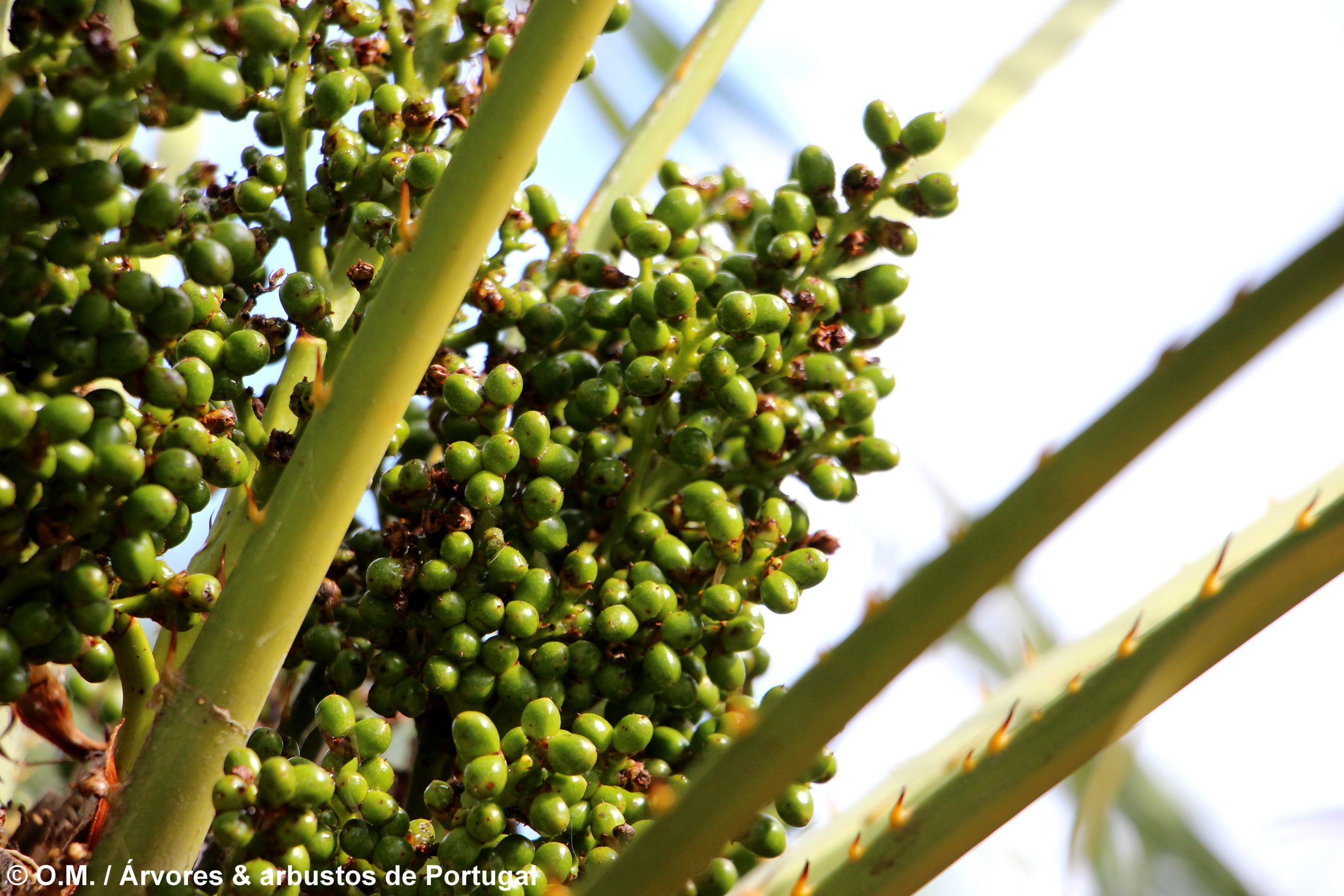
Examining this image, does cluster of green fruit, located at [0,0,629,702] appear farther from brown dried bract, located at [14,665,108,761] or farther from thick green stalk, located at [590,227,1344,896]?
thick green stalk, located at [590,227,1344,896]

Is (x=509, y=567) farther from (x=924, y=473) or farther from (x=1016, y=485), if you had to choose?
(x=924, y=473)

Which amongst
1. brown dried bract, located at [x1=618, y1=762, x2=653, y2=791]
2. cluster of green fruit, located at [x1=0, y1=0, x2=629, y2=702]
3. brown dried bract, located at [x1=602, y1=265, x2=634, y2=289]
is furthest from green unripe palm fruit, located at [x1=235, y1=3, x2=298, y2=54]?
brown dried bract, located at [x1=618, y1=762, x2=653, y2=791]

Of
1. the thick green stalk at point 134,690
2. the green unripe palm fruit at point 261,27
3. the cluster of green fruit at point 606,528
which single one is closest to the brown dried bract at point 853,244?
the cluster of green fruit at point 606,528

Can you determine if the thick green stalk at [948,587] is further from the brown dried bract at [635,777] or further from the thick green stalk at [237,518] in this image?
the thick green stalk at [237,518]

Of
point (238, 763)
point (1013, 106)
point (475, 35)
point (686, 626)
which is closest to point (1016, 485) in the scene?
point (686, 626)

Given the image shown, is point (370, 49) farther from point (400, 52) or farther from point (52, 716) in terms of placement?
point (52, 716)

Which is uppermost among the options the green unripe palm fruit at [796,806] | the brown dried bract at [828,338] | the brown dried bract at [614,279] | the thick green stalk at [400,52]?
the thick green stalk at [400,52]
